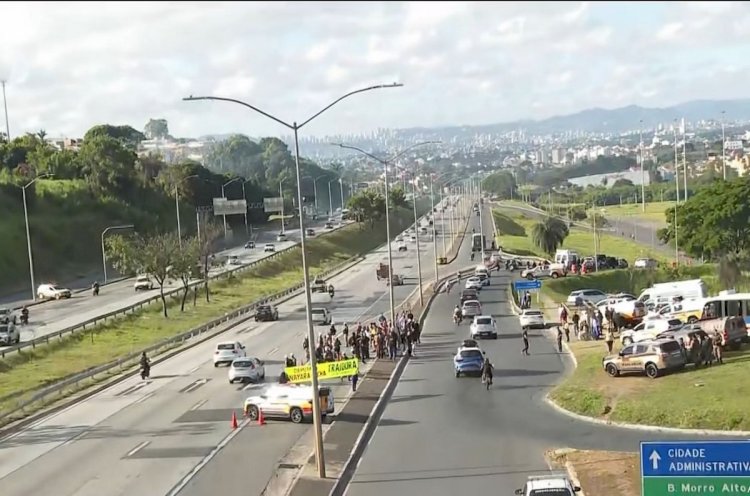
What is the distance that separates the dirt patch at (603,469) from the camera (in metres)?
18.7

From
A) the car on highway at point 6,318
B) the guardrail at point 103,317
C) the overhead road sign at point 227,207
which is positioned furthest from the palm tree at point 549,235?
the car on highway at point 6,318

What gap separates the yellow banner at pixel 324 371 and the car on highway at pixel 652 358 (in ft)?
30.0

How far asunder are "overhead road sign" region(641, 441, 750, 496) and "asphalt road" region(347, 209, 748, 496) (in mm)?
6435

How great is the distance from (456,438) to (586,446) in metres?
3.44

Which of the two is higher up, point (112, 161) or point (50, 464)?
point (112, 161)

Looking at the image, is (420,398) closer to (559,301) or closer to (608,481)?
(608,481)

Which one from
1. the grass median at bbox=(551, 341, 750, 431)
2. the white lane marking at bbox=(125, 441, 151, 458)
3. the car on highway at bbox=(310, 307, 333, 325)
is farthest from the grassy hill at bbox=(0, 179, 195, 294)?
the grass median at bbox=(551, 341, 750, 431)

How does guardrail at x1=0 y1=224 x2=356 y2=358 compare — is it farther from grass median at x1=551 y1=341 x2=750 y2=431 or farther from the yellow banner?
grass median at x1=551 y1=341 x2=750 y2=431

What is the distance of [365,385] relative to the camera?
111 ft

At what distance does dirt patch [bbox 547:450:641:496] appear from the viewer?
18.7 m

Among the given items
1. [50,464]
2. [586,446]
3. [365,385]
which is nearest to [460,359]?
[365,385]

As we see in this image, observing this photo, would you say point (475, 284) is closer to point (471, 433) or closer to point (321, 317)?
point (321, 317)

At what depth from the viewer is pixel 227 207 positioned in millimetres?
121625

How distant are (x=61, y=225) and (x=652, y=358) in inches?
3080
